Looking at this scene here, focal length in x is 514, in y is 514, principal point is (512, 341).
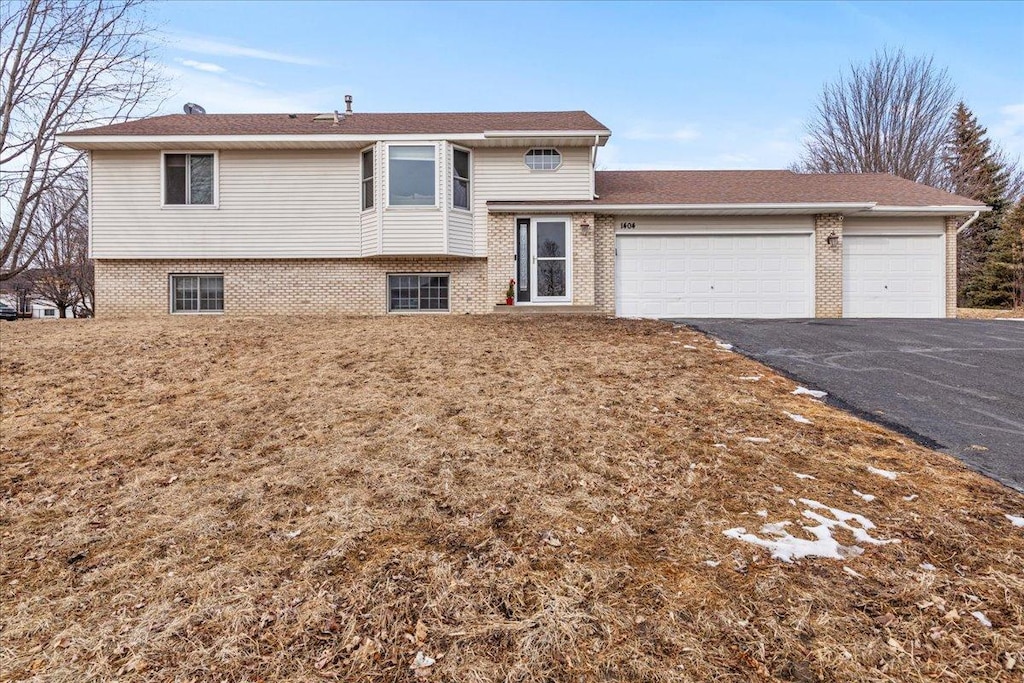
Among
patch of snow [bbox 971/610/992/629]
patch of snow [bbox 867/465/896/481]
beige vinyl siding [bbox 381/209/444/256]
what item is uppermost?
beige vinyl siding [bbox 381/209/444/256]

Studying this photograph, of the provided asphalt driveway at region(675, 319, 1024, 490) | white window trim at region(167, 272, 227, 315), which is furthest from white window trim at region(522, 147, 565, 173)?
white window trim at region(167, 272, 227, 315)

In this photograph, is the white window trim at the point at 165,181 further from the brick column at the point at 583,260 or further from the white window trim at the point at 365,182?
the brick column at the point at 583,260

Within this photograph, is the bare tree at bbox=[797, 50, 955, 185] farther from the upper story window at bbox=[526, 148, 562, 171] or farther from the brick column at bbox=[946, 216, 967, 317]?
the upper story window at bbox=[526, 148, 562, 171]

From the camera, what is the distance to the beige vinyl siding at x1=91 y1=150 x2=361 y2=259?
1205cm

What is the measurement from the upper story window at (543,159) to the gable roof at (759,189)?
4.39 feet

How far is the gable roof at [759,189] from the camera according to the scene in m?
12.0

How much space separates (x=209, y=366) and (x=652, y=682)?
21.7 feet

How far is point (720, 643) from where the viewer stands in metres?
2.01

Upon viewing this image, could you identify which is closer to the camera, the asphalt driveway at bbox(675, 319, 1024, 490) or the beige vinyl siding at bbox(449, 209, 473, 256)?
the asphalt driveway at bbox(675, 319, 1024, 490)

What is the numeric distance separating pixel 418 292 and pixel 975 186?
29.2m

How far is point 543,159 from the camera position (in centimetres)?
1237

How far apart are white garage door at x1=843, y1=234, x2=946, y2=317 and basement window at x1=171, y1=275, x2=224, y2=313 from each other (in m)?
15.0

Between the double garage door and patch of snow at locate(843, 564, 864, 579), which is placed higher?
the double garage door

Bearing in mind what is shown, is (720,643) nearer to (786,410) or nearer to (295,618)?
(295,618)
